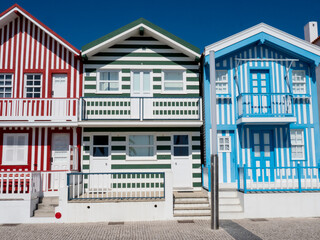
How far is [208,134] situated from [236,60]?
389 cm

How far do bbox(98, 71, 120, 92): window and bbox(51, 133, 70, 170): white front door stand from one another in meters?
2.80

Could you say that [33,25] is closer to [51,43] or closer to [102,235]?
[51,43]

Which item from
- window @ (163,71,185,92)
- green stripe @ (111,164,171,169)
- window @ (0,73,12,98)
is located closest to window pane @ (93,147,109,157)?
green stripe @ (111,164,171,169)

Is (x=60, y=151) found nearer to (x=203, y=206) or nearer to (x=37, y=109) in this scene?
(x=37, y=109)

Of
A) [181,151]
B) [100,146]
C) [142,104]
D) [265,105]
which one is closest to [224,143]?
[181,151]

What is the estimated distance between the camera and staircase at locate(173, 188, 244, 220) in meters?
12.1

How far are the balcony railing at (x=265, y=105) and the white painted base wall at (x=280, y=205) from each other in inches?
145

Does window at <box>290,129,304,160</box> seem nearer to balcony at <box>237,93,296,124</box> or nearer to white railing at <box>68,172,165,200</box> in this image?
balcony at <box>237,93,296,124</box>

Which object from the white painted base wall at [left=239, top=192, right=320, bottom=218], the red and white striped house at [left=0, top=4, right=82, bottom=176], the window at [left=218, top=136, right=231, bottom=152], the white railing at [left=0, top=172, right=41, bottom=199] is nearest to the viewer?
the white railing at [left=0, top=172, right=41, bottom=199]

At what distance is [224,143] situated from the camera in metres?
15.1

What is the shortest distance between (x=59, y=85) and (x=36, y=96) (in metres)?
1.19

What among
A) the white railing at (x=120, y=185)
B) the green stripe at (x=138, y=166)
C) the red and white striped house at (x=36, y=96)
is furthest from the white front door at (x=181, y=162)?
the red and white striped house at (x=36, y=96)

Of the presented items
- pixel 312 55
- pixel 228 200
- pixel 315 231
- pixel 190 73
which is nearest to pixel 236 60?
pixel 190 73

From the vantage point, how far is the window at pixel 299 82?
15.6 meters
